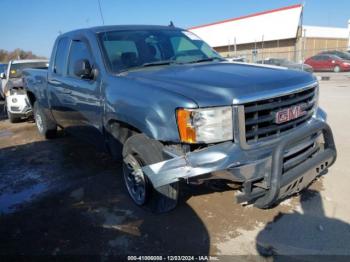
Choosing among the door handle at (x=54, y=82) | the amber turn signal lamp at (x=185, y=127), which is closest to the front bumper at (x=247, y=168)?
the amber turn signal lamp at (x=185, y=127)

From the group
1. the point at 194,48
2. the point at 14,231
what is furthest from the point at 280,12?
the point at 14,231

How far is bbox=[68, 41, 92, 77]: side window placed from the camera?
14.7 ft

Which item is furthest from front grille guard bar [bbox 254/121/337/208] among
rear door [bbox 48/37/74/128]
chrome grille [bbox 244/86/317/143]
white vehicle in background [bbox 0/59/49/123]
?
white vehicle in background [bbox 0/59/49/123]

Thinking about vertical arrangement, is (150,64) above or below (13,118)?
above

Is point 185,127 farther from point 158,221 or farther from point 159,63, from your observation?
point 159,63

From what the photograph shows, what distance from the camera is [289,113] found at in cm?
321

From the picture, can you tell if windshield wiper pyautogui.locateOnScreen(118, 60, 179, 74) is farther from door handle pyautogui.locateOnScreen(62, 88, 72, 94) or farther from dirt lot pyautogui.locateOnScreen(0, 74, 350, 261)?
dirt lot pyautogui.locateOnScreen(0, 74, 350, 261)

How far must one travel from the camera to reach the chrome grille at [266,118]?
2.93m

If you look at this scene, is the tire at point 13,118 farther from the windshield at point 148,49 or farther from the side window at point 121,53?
the side window at point 121,53

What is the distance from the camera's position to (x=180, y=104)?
287cm

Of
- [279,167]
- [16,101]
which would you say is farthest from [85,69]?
[16,101]

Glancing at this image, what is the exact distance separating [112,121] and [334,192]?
2720 millimetres

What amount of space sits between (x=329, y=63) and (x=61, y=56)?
23536 mm

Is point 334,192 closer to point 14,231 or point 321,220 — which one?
point 321,220
